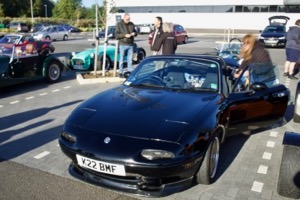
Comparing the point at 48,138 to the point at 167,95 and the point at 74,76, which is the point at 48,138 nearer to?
the point at 167,95

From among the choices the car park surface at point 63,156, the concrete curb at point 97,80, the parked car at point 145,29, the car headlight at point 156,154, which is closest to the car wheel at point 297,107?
the car park surface at point 63,156

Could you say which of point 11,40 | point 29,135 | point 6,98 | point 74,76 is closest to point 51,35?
point 11,40

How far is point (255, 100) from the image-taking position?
4.52 meters

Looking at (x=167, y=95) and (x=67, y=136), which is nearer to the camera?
(x=67, y=136)

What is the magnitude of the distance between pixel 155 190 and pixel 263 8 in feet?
152

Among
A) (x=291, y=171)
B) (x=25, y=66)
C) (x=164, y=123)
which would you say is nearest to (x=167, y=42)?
(x=25, y=66)

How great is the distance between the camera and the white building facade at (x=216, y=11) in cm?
4338

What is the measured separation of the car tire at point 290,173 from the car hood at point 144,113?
3.09 ft

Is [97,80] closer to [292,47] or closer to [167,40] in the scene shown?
[167,40]

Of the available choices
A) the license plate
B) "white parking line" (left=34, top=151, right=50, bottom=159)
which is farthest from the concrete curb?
the license plate

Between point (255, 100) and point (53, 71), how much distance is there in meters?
6.80

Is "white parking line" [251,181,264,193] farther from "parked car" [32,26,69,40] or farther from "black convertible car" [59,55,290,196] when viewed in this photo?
"parked car" [32,26,69,40]

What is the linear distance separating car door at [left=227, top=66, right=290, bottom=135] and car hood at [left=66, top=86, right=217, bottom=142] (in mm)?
548

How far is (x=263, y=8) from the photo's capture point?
4406 centimetres
